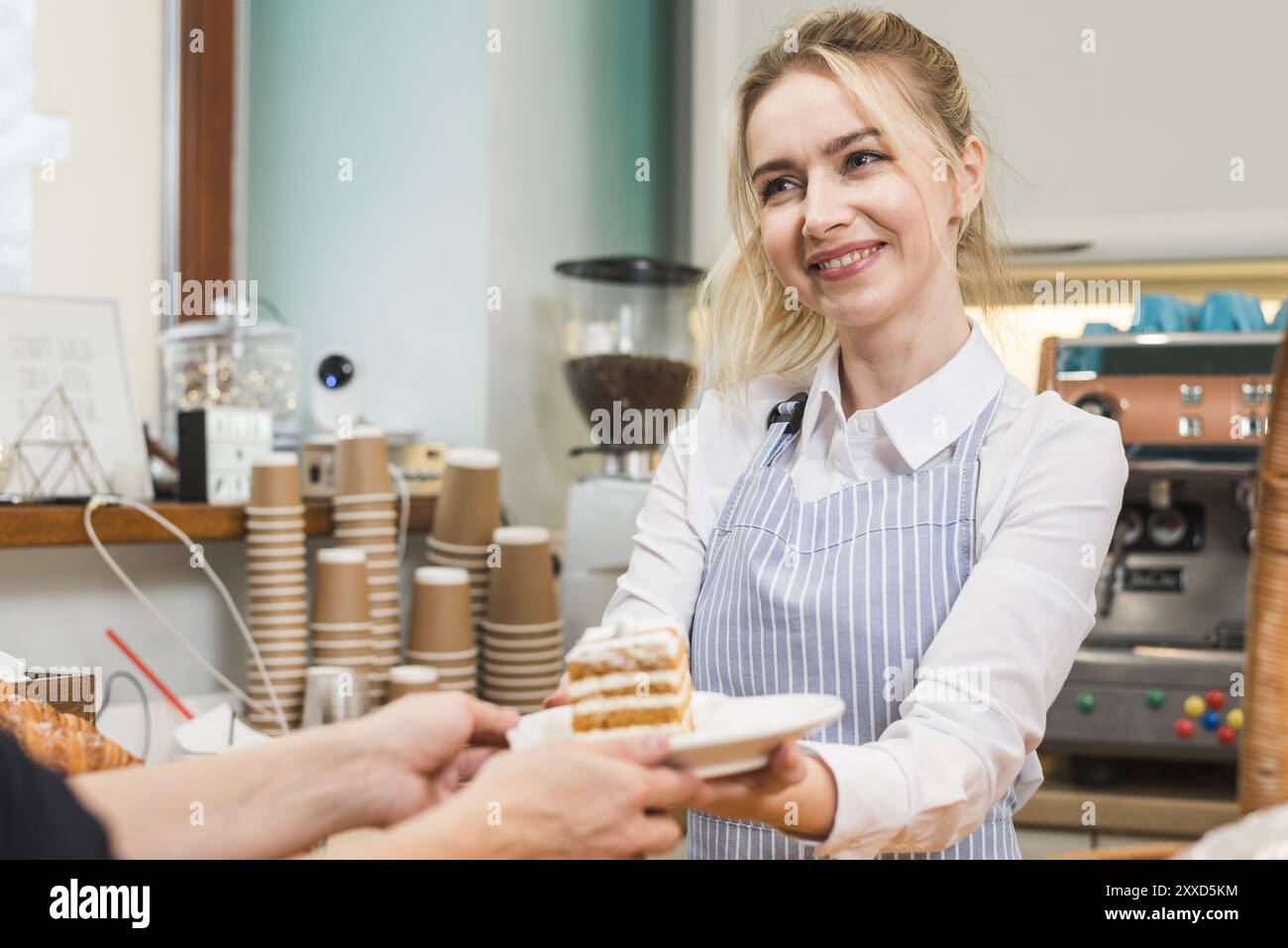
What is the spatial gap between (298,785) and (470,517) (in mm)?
1220

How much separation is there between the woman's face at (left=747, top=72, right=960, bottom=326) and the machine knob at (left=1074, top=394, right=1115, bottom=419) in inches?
35.5

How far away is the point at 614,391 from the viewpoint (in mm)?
2268

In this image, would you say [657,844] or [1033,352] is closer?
[657,844]

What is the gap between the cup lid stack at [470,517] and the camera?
6.44 feet

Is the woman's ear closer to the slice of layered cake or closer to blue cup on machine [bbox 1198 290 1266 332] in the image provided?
the slice of layered cake

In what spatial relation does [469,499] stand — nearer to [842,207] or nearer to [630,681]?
[842,207]

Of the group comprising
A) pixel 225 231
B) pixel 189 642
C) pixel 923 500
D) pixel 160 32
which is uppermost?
pixel 160 32

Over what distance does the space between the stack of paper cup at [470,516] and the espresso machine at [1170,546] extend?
876 millimetres

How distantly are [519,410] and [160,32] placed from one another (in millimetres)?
914

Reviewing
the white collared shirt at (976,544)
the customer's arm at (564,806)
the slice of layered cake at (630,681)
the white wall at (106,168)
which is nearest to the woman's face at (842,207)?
the white collared shirt at (976,544)

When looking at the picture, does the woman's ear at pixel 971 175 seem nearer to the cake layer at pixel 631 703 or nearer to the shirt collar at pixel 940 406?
the shirt collar at pixel 940 406
